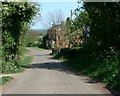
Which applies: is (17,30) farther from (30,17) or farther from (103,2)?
(103,2)

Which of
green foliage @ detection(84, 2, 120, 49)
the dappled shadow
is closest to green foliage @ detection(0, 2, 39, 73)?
the dappled shadow

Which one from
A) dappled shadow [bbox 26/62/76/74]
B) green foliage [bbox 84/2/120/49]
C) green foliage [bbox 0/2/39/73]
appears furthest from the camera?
dappled shadow [bbox 26/62/76/74]

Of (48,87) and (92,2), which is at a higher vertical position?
(92,2)

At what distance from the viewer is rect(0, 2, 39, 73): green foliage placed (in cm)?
2778

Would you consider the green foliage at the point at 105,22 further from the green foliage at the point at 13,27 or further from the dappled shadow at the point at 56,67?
the green foliage at the point at 13,27

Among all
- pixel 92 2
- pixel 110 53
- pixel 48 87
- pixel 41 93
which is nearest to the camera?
pixel 41 93

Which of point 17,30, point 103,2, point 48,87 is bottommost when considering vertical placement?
point 48,87

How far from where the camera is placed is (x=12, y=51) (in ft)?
98.3

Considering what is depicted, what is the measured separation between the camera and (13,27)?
29.5 metres

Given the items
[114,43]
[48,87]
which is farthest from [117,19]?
[48,87]

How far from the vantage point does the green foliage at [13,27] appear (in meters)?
27.8

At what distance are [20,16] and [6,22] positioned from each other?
1.87m

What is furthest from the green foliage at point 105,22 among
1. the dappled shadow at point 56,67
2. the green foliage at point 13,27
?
the green foliage at point 13,27

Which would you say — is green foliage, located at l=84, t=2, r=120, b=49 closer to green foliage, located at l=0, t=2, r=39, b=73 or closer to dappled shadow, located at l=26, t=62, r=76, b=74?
dappled shadow, located at l=26, t=62, r=76, b=74
